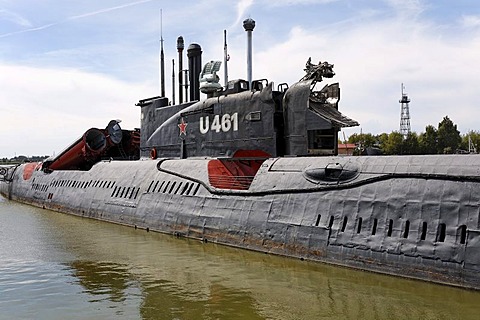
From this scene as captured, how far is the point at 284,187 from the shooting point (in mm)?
14672

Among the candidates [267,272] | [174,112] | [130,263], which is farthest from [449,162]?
[174,112]

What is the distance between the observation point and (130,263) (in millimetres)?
14117

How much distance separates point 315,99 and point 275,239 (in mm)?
5490

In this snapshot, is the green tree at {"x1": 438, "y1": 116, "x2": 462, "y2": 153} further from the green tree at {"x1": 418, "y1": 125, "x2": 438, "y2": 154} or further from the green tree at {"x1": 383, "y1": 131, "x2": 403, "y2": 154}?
the green tree at {"x1": 383, "y1": 131, "x2": 403, "y2": 154}

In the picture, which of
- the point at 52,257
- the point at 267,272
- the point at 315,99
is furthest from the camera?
the point at 315,99

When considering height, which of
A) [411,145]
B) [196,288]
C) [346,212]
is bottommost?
[196,288]

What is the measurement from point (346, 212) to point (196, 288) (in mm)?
3968

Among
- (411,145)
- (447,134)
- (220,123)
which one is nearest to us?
(220,123)

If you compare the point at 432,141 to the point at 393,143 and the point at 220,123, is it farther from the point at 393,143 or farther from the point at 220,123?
the point at 220,123

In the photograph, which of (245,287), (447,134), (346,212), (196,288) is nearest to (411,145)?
(447,134)

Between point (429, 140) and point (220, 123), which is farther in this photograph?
point (429, 140)

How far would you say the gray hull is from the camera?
10570 mm

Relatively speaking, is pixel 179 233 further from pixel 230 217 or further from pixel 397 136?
pixel 397 136

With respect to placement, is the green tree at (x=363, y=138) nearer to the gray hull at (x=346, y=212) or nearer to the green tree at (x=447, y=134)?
the green tree at (x=447, y=134)
